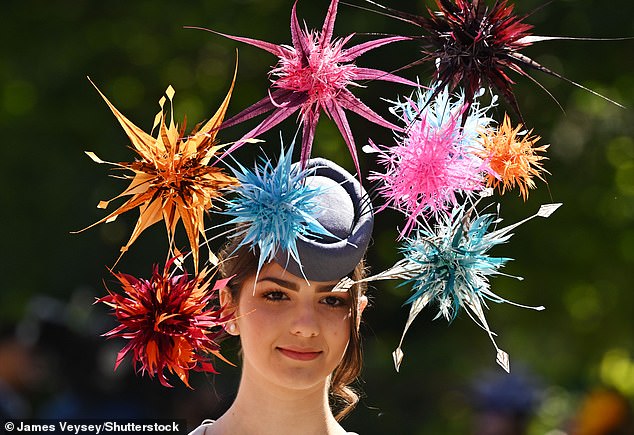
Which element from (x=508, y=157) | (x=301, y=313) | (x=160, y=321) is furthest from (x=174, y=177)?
(x=508, y=157)

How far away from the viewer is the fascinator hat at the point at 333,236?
2771 mm

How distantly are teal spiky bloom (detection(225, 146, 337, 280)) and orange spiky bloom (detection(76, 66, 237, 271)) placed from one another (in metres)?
0.05

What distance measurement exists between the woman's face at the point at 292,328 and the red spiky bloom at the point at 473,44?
1.95 feet

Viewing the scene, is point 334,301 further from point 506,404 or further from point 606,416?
point 506,404

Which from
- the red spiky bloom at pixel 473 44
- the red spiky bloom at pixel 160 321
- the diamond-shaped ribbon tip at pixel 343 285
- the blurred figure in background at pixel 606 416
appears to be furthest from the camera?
the blurred figure in background at pixel 606 416

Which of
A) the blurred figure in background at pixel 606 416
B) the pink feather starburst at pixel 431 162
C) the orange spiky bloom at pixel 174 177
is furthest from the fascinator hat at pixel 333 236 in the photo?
the blurred figure in background at pixel 606 416

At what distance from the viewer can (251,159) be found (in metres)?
6.09

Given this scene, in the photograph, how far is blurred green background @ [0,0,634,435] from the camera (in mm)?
6258

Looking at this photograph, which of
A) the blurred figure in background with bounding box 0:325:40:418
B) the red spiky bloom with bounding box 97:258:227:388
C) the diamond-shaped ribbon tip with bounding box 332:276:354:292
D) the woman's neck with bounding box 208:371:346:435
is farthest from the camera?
the blurred figure in background with bounding box 0:325:40:418

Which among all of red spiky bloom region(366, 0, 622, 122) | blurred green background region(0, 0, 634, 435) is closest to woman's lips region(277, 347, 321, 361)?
red spiky bloom region(366, 0, 622, 122)

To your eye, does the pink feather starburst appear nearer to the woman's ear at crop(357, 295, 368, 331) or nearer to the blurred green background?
the woman's ear at crop(357, 295, 368, 331)

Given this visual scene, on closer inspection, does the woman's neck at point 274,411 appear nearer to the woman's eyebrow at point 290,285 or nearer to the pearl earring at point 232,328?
the pearl earring at point 232,328

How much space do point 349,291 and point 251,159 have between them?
128 inches

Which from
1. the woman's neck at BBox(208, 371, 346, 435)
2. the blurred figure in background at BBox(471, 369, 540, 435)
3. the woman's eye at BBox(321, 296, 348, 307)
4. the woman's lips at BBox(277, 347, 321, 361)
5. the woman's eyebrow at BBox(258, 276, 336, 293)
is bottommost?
the woman's neck at BBox(208, 371, 346, 435)
